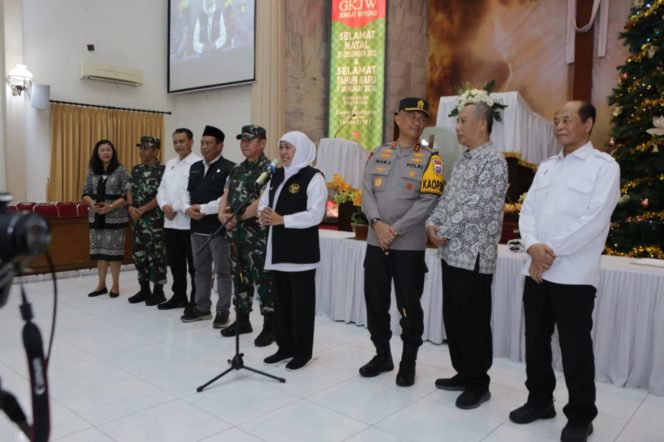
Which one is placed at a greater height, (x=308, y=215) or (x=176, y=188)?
(x=176, y=188)

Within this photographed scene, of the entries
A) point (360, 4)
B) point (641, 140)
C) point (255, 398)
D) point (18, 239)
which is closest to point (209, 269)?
point (255, 398)

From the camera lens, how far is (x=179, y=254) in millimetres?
4578

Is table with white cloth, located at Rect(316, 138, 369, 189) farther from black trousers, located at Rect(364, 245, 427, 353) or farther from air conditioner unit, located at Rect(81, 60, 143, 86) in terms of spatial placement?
black trousers, located at Rect(364, 245, 427, 353)

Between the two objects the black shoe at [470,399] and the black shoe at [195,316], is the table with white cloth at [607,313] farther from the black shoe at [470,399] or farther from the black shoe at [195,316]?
the black shoe at [195,316]

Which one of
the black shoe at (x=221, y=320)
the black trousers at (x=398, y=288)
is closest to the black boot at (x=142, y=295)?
the black shoe at (x=221, y=320)

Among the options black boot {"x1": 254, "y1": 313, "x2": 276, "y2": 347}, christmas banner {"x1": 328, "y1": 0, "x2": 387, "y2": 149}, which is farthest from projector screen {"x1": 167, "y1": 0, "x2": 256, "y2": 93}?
black boot {"x1": 254, "y1": 313, "x2": 276, "y2": 347}

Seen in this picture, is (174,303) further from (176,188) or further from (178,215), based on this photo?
(176,188)

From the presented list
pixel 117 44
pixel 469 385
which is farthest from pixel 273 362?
pixel 117 44

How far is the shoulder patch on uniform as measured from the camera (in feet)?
9.14

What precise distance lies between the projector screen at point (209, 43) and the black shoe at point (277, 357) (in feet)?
17.6

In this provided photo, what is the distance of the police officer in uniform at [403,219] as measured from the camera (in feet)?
9.18

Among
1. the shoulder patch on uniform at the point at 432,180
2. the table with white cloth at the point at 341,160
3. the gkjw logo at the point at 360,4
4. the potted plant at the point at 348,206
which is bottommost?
the potted plant at the point at 348,206

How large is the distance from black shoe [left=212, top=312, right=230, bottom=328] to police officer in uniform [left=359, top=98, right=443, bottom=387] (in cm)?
157

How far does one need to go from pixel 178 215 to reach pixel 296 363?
1899mm
